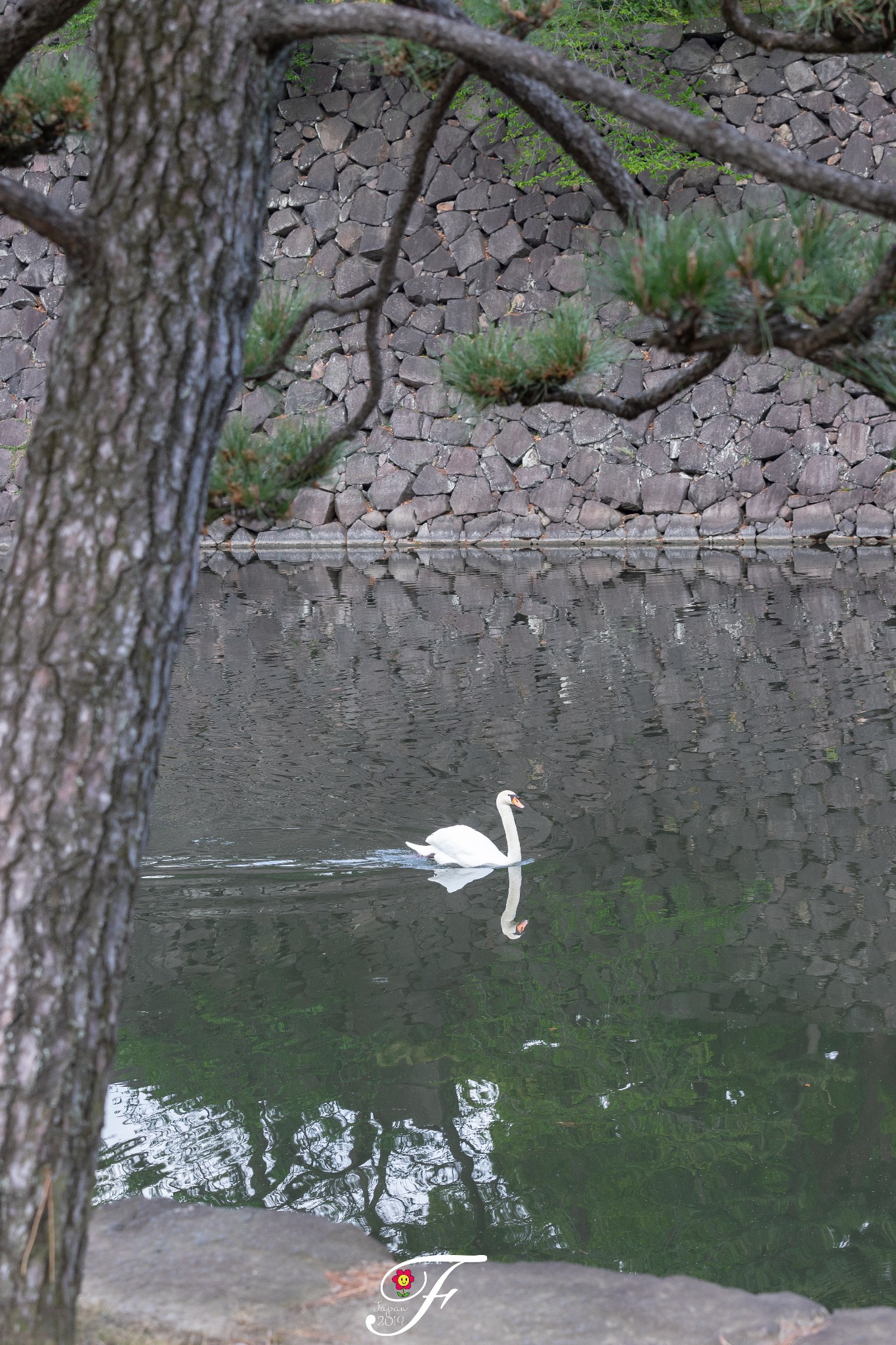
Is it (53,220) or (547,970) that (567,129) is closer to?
(53,220)

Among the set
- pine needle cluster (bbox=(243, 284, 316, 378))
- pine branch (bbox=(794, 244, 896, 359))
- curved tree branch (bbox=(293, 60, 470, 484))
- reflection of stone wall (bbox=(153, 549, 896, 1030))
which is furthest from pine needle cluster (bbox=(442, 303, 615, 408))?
reflection of stone wall (bbox=(153, 549, 896, 1030))

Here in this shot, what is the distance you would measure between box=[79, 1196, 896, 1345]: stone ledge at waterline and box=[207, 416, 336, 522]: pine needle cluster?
48.7 inches


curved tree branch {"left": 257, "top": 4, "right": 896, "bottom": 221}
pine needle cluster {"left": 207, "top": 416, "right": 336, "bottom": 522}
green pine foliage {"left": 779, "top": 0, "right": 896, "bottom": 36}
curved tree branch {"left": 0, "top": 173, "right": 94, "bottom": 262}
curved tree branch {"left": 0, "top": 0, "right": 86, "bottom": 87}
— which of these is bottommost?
pine needle cluster {"left": 207, "top": 416, "right": 336, "bottom": 522}

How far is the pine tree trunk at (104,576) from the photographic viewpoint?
1513 mm

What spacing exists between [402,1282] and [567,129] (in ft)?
6.37

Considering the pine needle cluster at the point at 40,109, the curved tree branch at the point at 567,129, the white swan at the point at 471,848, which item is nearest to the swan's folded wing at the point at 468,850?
the white swan at the point at 471,848

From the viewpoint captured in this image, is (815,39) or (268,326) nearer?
(815,39)

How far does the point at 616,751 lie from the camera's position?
5250 mm

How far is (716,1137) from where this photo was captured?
8.04ft

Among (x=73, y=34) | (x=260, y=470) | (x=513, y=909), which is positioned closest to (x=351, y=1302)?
(x=260, y=470)

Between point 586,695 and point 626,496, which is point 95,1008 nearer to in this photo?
point 586,695

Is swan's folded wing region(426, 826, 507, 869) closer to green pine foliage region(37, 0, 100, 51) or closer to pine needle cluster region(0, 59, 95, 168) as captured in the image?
pine needle cluster region(0, 59, 95, 168)

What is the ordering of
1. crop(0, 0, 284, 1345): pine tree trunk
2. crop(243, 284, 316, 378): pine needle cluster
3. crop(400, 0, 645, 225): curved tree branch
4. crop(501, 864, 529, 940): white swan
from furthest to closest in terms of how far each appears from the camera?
crop(501, 864, 529, 940): white swan, crop(243, 284, 316, 378): pine needle cluster, crop(400, 0, 645, 225): curved tree branch, crop(0, 0, 284, 1345): pine tree trunk

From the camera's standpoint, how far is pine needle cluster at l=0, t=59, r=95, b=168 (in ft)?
7.48
